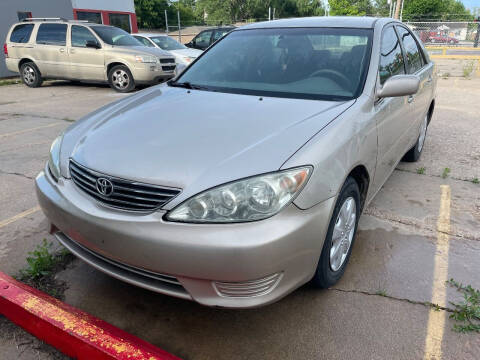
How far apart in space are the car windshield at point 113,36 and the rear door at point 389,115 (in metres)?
8.54

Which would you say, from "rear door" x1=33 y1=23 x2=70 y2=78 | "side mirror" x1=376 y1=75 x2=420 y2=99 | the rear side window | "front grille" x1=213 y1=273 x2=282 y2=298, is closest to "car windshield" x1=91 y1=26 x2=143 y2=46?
"rear door" x1=33 y1=23 x2=70 y2=78

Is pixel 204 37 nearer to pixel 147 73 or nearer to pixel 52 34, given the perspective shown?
pixel 147 73

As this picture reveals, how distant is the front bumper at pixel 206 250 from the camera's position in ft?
5.74

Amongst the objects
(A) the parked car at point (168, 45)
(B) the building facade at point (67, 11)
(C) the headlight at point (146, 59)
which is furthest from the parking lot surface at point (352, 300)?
(B) the building facade at point (67, 11)

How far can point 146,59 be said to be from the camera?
9.91 m

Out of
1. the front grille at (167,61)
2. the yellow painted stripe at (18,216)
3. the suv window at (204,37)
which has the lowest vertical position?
the yellow painted stripe at (18,216)

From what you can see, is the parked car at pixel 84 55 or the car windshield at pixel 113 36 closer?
the parked car at pixel 84 55

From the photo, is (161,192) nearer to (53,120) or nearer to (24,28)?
(53,120)

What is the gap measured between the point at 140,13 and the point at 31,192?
42851 mm

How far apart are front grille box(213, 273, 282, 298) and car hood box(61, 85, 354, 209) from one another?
462 millimetres

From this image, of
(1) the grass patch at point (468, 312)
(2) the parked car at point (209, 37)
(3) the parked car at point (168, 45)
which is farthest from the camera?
(2) the parked car at point (209, 37)

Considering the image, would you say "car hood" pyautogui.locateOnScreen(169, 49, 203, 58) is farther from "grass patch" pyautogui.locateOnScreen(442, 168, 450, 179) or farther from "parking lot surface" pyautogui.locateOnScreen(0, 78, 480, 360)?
"grass patch" pyautogui.locateOnScreen(442, 168, 450, 179)

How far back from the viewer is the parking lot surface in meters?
2.07

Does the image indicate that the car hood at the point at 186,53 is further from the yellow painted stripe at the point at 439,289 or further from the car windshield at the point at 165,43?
the yellow painted stripe at the point at 439,289
